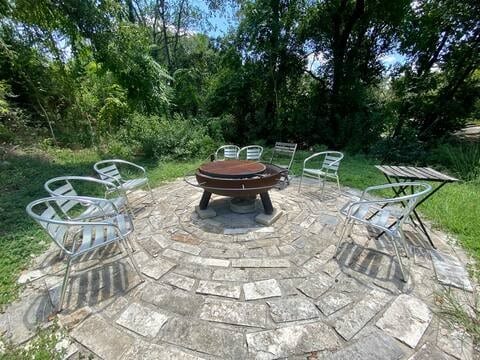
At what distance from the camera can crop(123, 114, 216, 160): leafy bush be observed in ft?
22.0

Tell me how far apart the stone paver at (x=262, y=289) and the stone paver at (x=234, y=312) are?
9 centimetres

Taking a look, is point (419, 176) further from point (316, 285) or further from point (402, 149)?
point (402, 149)

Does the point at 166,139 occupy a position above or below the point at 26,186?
above

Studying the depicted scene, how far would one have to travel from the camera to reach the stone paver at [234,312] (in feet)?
5.56

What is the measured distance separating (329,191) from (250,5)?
7200mm

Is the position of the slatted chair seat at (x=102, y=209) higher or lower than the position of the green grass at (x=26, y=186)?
higher

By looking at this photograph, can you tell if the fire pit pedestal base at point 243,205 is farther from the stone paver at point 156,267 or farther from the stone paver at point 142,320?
the stone paver at point 142,320

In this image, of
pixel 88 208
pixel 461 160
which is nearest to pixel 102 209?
pixel 88 208

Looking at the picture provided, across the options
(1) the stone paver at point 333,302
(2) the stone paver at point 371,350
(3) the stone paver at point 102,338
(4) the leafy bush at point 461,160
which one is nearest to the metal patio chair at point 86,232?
(3) the stone paver at point 102,338

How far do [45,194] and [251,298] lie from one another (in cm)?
405

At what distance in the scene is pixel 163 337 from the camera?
157 centimetres

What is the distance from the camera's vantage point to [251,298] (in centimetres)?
190

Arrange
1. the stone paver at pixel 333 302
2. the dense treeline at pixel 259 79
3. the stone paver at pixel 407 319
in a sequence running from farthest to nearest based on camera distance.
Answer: the dense treeline at pixel 259 79 → the stone paver at pixel 333 302 → the stone paver at pixel 407 319

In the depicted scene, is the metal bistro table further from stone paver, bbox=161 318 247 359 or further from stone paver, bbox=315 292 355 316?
stone paver, bbox=161 318 247 359
